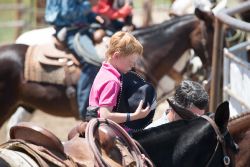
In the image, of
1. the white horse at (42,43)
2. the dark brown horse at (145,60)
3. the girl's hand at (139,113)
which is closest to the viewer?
the girl's hand at (139,113)

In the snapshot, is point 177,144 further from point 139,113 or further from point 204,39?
point 204,39

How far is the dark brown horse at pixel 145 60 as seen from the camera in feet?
25.3

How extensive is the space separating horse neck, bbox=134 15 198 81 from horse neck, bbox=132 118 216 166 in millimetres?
4505

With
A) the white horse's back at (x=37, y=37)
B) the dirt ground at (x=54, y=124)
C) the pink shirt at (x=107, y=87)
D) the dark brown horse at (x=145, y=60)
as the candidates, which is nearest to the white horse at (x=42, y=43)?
the white horse's back at (x=37, y=37)

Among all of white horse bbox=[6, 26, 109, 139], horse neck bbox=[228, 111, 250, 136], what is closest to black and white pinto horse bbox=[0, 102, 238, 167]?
horse neck bbox=[228, 111, 250, 136]

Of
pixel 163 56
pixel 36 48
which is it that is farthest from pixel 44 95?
pixel 163 56

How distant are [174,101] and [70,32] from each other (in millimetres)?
4032

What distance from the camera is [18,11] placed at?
14.0 metres

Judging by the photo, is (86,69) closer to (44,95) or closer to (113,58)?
(44,95)

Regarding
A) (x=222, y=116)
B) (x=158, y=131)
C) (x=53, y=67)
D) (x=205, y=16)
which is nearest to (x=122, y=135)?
(x=158, y=131)

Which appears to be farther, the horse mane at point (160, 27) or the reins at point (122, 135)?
the horse mane at point (160, 27)

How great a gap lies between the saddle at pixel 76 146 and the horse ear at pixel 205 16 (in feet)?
15.9

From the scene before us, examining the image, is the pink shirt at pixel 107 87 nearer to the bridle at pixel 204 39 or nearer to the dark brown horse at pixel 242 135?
the dark brown horse at pixel 242 135

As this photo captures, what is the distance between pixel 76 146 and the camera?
332 cm
